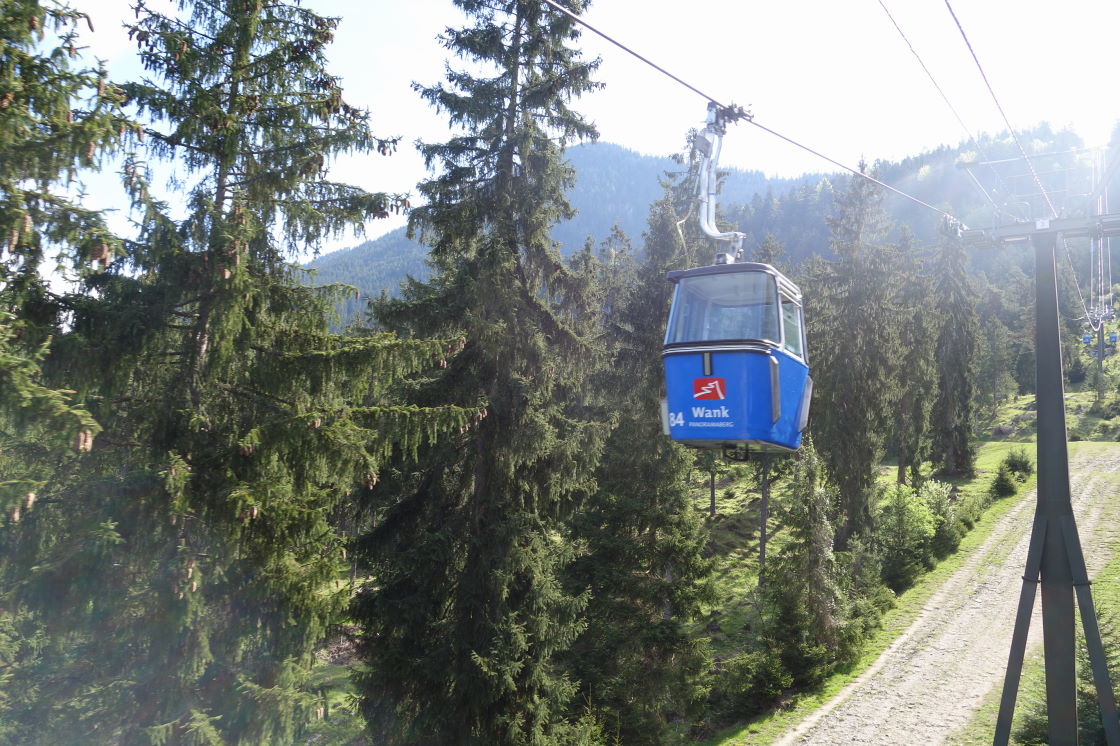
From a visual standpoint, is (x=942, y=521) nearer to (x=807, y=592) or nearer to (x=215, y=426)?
(x=807, y=592)

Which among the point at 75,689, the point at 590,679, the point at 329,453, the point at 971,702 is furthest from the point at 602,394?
the point at 75,689

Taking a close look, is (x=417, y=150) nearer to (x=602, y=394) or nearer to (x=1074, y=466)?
(x=602, y=394)

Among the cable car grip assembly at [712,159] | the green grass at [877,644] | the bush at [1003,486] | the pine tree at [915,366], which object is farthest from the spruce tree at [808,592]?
the bush at [1003,486]

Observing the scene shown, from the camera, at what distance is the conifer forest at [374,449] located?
8.16 m

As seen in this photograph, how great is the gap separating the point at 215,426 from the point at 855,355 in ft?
76.6

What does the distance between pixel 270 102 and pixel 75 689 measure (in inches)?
339

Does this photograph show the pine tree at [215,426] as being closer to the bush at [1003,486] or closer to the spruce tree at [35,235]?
the spruce tree at [35,235]

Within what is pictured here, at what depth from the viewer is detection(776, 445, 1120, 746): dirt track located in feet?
56.3

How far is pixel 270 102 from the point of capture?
33.4ft

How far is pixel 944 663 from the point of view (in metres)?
20.0

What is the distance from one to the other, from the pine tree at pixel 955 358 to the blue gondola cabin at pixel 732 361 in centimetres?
3760

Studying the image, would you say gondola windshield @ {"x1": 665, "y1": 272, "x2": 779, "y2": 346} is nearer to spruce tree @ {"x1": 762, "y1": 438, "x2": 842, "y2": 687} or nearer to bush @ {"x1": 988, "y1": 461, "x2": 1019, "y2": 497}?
spruce tree @ {"x1": 762, "y1": 438, "x2": 842, "y2": 687}

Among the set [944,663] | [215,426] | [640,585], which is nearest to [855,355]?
[944,663]

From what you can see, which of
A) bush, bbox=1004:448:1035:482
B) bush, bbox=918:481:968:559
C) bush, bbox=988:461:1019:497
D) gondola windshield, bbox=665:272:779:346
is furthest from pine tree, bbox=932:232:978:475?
gondola windshield, bbox=665:272:779:346
